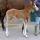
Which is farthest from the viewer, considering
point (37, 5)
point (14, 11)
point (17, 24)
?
point (17, 24)

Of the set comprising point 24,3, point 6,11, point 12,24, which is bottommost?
point 12,24

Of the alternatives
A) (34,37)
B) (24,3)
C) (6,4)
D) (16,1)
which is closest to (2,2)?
(6,4)

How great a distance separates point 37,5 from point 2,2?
84cm

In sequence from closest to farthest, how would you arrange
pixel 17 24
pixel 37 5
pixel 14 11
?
pixel 14 11
pixel 37 5
pixel 17 24

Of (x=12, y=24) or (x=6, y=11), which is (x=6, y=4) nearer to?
(x=6, y=11)

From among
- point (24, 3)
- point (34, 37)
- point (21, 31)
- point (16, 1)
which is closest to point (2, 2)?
point (16, 1)

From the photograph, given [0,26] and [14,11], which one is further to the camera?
[0,26]

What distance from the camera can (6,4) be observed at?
306cm

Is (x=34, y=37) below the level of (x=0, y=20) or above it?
below

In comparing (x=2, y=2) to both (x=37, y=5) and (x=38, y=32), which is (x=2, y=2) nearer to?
(x=37, y=5)

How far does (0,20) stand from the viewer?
10.8 feet

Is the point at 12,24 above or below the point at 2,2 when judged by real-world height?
below

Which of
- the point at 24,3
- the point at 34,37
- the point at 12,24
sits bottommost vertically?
the point at 34,37

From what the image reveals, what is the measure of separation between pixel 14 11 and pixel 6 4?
0.29 meters
